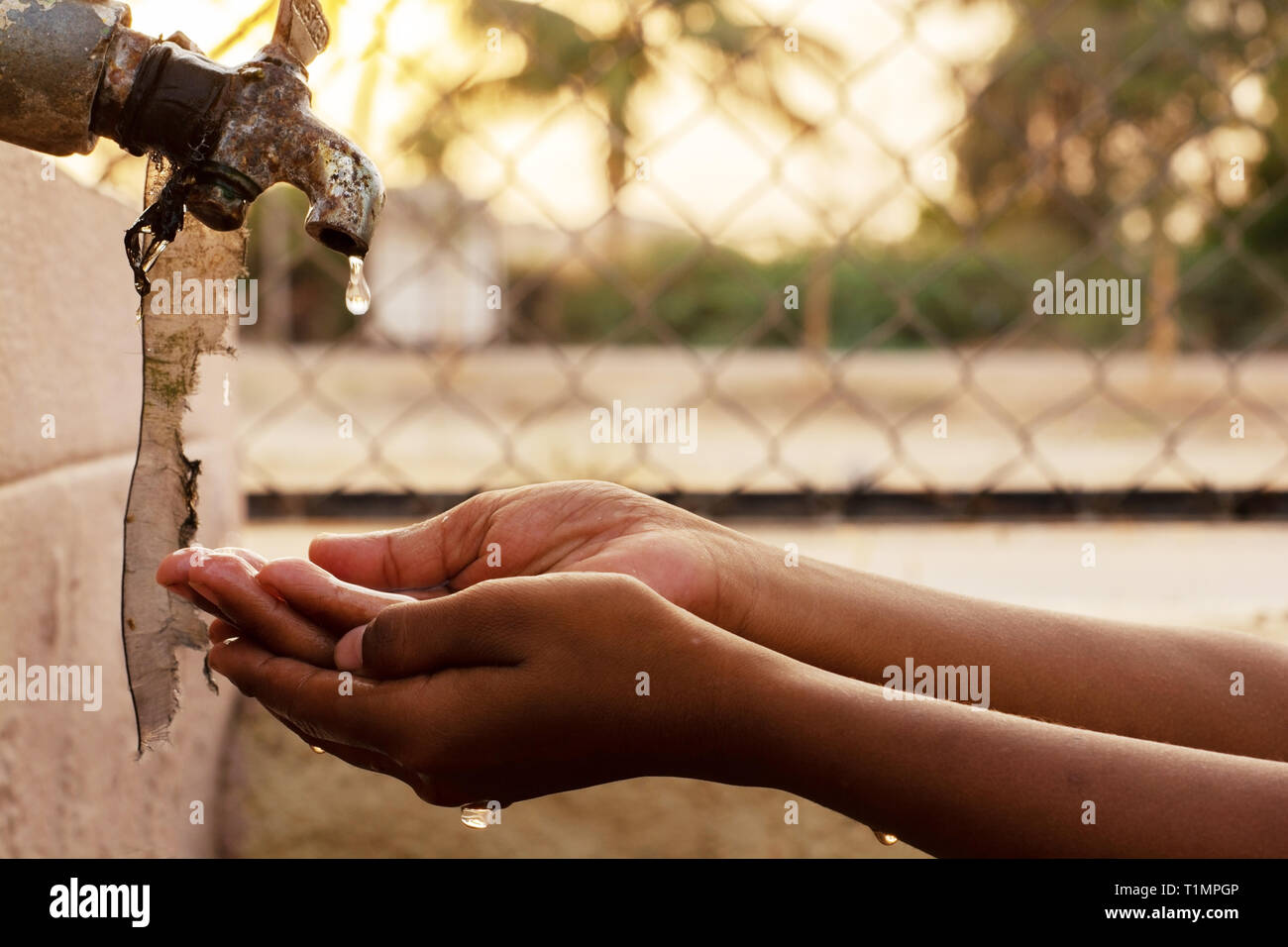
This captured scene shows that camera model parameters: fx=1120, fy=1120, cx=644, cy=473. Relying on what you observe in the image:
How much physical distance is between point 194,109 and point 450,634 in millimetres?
250

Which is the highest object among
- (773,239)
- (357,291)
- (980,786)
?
(773,239)

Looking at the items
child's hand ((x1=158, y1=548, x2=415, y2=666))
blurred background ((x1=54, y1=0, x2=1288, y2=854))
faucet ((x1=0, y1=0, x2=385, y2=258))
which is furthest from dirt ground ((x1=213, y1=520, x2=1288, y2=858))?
faucet ((x1=0, y1=0, x2=385, y2=258))

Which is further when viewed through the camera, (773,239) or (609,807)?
(773,239)

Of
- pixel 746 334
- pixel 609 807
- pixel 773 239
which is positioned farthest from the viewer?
pixel 773 239

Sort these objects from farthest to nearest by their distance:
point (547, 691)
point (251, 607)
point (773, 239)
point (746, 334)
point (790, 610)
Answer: point (773, 239) → point (746, 334) → point (790, 610) → point (251, 607) → point (547, 691)

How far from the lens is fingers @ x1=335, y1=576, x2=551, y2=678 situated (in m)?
0.48

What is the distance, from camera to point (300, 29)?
51 centimetres

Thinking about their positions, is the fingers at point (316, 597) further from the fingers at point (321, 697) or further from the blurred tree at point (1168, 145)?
the blurred tree at point (1168, 145)

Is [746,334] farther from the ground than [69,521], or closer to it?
farther from the ground

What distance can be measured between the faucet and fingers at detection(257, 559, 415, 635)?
171 mm

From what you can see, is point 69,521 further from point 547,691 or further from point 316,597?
point 547,691

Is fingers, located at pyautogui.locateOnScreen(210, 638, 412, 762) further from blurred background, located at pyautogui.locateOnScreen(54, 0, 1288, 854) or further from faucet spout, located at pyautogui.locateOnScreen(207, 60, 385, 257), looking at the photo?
blurred background, located at pyautogui.locateOnScreen(54, 0, 1288, 854)

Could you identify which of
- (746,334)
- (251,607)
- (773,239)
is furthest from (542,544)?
(773,239)

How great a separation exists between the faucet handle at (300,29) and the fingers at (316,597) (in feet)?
0.83
